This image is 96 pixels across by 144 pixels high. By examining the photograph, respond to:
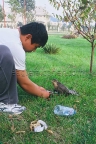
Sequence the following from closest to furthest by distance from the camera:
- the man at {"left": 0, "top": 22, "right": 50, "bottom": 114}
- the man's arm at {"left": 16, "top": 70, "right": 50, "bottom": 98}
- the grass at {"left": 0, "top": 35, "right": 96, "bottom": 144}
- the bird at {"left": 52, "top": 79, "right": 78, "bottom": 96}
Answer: the grass at {"left": 0, "top": 35, "right": 96, "bottom": 144}
the man at {"left": 0, "top": 22, "right": 50, "bottom": 114}
the man's arm at {"left": 16, "top": 70, "right": 50, "bottom": 98}
the bird at {"left": 52, "top": 79, "right": 78, "bottom": 96}

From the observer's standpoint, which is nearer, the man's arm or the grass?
the grass

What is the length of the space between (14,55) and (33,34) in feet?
1.08

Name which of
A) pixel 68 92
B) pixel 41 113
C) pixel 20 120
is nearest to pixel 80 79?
pixel 68 92

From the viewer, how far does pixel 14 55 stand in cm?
265

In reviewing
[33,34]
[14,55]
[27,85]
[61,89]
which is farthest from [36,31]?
[61,89]

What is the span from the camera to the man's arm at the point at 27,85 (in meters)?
2.77

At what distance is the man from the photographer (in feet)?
8.64

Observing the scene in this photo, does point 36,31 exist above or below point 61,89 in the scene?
above

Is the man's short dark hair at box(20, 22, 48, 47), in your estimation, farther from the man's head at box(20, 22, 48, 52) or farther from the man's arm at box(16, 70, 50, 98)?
the man's arm at box(16, 70, 50, 98)

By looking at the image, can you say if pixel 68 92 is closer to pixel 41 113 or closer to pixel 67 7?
pixel 41 113

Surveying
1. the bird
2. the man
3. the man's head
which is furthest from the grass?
the man's head

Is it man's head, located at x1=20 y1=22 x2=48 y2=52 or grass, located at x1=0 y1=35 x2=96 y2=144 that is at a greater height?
man's head, located at x1=20 y1=22 x2=48 y2=52

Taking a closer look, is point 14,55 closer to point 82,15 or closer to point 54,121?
point 54,121

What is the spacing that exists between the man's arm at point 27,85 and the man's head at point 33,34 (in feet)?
1.12
